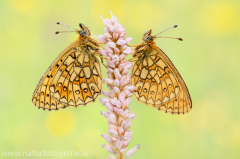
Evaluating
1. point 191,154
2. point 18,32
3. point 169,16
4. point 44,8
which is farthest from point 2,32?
point 191,154

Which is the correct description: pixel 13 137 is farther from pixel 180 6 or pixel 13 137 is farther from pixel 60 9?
pixel 180 6

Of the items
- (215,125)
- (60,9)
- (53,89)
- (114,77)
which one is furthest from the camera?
(60,9)

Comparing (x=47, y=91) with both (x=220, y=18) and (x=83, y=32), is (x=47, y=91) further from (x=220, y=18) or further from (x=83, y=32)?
(x=220, y=18)

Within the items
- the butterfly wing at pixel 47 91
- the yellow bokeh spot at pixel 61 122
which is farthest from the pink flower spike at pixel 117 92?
the yellow bokeh spot at pixel 61 122

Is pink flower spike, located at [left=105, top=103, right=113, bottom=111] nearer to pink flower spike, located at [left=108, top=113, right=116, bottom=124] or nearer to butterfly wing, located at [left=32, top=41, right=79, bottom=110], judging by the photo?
pink flower spike, located at [left=108, top=113, right=116, bottom=124]

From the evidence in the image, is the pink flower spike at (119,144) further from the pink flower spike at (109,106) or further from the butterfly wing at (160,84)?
the butterfly wing at (160,84)
